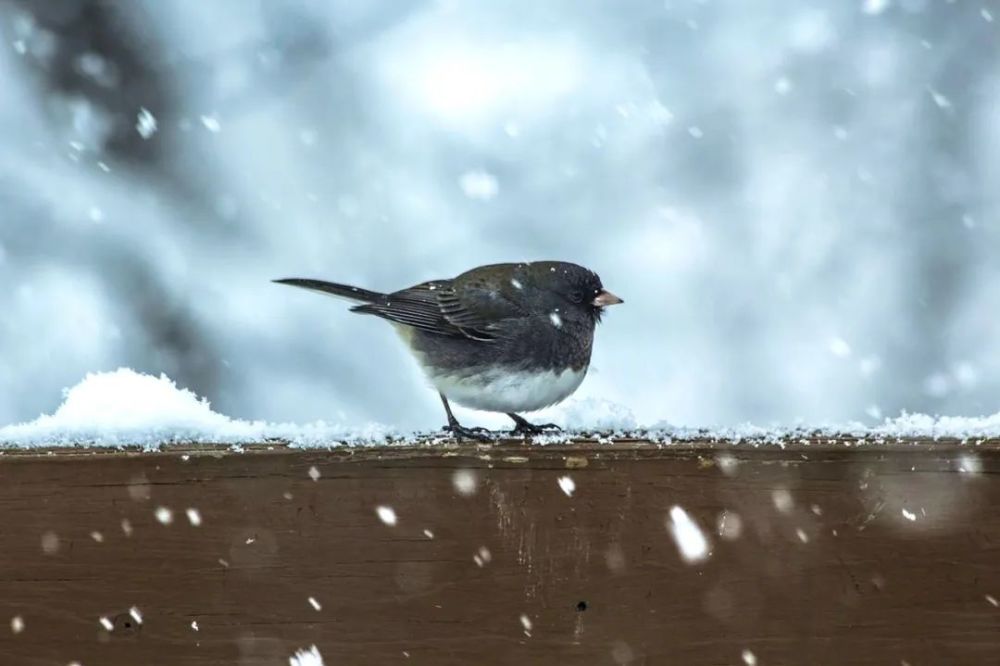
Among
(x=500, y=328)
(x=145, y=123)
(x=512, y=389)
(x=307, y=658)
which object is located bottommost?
(x=307, y=658)

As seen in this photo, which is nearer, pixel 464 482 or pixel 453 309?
pixel 464 482

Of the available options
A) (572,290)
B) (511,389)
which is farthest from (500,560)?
(572,290)

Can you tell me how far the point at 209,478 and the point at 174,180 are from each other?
3.05 metres

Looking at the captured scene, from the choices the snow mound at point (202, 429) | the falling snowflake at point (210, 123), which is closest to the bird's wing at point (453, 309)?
the snow mound at point (202, 429)

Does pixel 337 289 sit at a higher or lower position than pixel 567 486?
higher

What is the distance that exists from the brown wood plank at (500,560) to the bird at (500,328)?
2.97 feet

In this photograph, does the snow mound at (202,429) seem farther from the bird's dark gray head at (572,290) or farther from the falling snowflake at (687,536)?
the bird's dark gray head at (572,290)

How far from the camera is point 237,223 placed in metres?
4.29

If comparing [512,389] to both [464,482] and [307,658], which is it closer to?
[464,482]

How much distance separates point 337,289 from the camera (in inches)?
102

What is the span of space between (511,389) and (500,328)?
0.20 meters

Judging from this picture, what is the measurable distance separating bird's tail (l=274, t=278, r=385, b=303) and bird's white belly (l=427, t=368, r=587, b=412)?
0.34 m

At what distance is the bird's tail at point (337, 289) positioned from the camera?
2449 millimetres

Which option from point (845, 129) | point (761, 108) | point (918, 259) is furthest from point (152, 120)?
point (918, 259)
